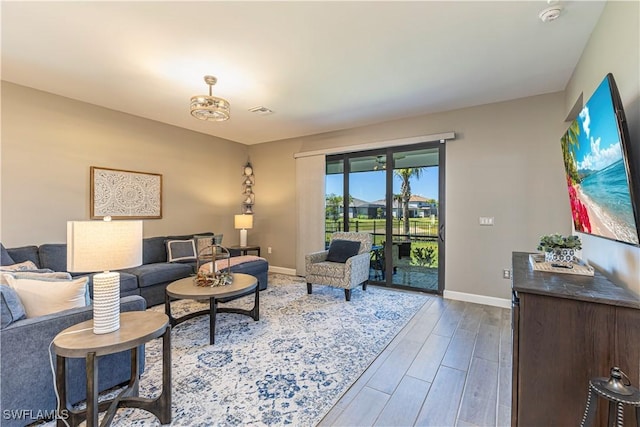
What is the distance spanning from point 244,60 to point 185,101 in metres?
1.49

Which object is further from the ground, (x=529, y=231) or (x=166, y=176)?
(x=166, y=176)

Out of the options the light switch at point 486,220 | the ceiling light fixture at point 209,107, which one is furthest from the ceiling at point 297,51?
the light switch at point 486,220

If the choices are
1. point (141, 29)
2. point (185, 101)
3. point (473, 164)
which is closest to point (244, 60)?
point (141, 29)

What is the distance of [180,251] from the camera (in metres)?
4.39

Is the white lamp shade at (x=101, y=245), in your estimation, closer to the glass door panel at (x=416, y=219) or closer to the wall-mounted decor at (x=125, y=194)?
the wall-mounted decor at (x=125, y=194)

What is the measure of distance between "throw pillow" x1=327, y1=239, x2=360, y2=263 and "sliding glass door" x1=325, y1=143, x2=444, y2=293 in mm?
598

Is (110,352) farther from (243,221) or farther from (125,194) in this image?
(243,221)

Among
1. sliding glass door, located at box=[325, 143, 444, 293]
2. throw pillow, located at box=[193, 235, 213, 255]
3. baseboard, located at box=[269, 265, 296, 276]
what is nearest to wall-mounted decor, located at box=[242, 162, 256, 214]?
baseboard, located at box=[269, 265, 296, 276]

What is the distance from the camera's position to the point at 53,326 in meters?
1.65

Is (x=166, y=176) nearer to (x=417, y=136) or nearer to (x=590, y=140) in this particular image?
(x=417, y=136)

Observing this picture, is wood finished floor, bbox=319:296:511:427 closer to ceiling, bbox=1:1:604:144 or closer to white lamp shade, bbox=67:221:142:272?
white lamp shade, bbox=67:221:142:272

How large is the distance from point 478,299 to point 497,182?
63.3 inches

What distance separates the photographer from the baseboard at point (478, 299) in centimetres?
371

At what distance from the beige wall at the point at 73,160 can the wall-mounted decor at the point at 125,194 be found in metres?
0.10
